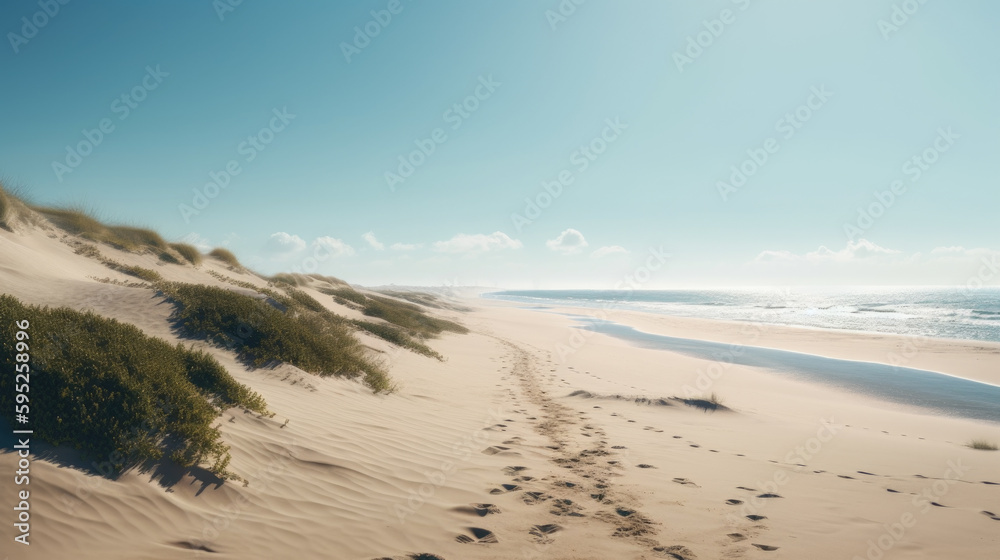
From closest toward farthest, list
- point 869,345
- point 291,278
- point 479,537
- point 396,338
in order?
point 479,537, point 396,338, point 869,345, point 291,278

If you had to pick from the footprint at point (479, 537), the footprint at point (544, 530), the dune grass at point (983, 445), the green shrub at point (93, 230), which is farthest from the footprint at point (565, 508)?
the green shrub at point (93, 230)

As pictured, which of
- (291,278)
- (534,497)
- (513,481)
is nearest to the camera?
(534,497)

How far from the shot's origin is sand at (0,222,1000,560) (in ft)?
13.0

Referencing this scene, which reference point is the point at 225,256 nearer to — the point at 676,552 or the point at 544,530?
the point at 544,530

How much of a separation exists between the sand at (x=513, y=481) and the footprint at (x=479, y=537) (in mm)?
34

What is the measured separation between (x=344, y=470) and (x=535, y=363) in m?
12.3

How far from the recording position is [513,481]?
5707 millimetres

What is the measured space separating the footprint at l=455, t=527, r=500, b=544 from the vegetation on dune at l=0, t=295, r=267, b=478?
2.52m

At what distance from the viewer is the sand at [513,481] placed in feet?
13.0

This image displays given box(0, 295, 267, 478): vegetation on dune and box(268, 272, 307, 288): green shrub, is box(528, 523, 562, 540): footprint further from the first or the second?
box(268, 272, 307, 288): green shrub

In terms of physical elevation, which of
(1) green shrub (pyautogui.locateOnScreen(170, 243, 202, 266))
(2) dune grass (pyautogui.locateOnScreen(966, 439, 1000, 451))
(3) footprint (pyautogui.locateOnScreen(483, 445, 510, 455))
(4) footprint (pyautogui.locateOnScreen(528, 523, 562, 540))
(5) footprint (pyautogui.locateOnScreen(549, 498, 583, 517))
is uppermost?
(1) green shrub (pyautogui.locateOnScreen(170, 243, 202, 266))

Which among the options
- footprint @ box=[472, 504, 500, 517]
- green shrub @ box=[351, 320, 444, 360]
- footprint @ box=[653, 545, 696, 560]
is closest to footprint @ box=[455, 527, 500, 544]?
footprint @ box=[472, 504, 500, 517]

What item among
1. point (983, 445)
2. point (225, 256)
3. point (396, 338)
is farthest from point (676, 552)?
A: point (225, 256)

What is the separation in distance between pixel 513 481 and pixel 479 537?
4.59 ft
